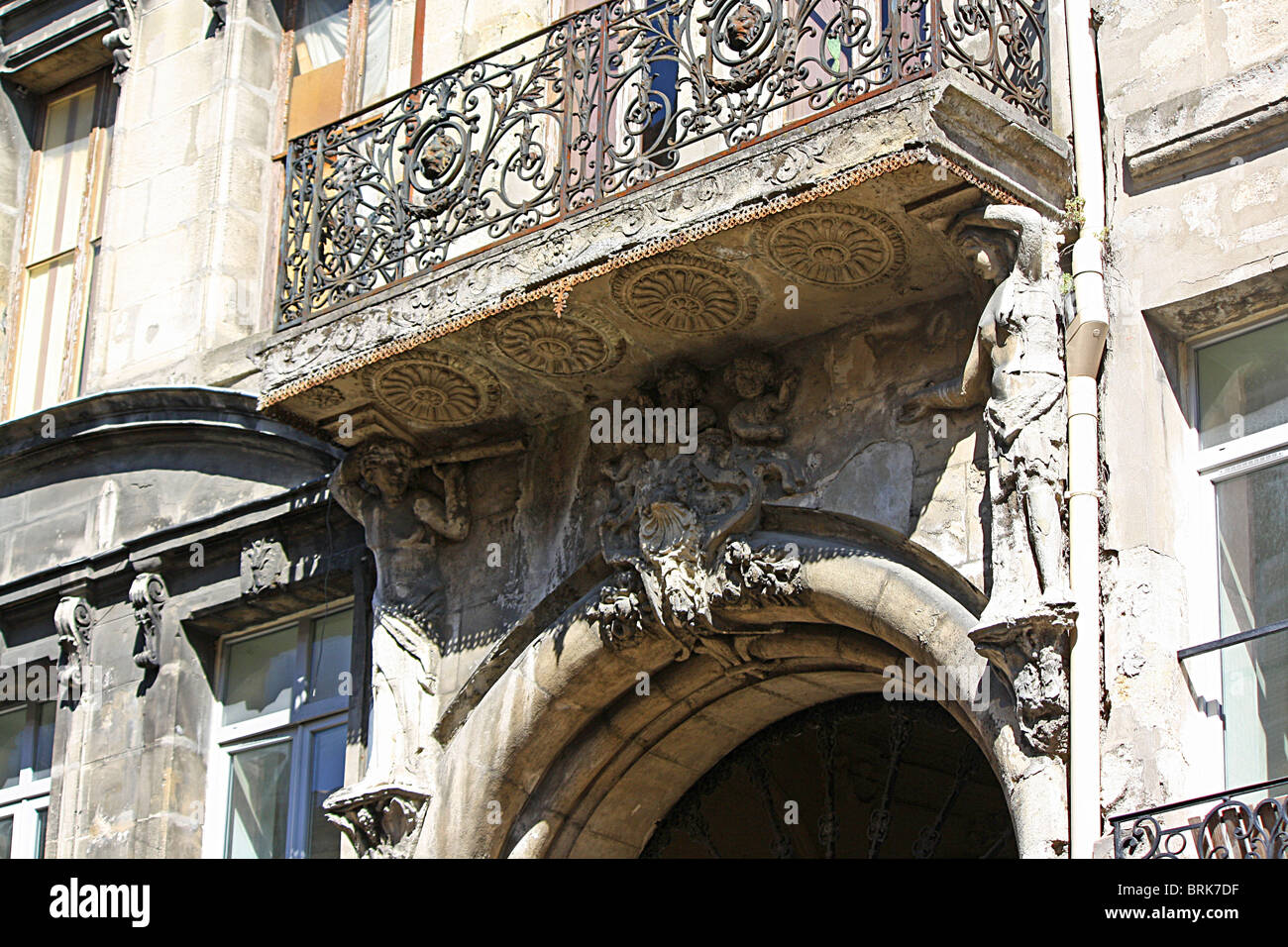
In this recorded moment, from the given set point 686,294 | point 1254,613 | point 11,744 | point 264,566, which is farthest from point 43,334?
point 1254,613

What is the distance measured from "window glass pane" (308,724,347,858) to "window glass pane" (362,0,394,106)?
122 inches

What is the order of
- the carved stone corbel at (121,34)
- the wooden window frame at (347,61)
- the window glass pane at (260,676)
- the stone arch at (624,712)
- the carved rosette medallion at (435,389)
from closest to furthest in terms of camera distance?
the stone arch at (624,712) → the carved rosette medallion at (435,389) → the window glass pane at (260,676) → the wooden window frame at (347,61) → the carved stone corbel at (121,34)

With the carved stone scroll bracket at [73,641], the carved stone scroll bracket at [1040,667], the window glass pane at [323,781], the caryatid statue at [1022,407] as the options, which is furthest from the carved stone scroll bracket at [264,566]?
the carved stone scroll bracket at [1040,667]

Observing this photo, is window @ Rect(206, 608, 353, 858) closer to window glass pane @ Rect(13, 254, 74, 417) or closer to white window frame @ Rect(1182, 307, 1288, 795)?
window glass pane @ Rect(13, 254, 74, 417)

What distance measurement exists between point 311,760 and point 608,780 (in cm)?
169

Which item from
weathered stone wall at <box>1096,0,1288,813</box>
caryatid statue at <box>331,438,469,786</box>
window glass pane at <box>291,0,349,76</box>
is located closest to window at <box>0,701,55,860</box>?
caryatid statue at <box>331,438,469,786</box>

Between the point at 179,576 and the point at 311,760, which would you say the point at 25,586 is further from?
the point at 311,760

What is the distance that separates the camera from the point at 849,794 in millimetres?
9680

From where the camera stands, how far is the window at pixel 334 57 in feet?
39.5

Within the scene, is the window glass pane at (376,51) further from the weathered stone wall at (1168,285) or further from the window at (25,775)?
the weathered stone wall at (1168,285)

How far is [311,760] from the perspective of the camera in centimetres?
1080

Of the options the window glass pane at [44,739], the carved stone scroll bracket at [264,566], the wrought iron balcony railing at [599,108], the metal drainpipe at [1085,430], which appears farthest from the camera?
the window glass pane at [44,739]

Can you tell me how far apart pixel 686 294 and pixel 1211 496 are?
1.97m
